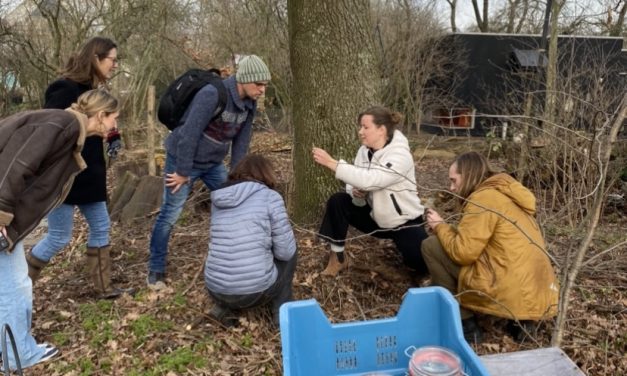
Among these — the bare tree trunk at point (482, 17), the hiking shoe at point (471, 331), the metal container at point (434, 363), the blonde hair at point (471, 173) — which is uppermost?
the bare tree trunk at point (482, 17)

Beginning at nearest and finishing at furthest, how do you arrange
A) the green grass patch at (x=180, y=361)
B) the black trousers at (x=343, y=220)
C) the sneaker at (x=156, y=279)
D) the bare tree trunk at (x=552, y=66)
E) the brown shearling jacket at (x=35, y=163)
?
the brown shearling jacket at (x=35, y=163)
the green grass patch at (x=180, y=361)
the black trousers at (x=343, y=220)
the sneaker at (x=156, y=279)
the bare tree trunk at (x=552, y=66)

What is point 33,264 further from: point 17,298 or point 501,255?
point 501,255

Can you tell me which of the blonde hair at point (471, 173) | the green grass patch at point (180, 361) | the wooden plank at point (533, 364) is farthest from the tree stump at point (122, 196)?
the wooden plank at point (533, 364)

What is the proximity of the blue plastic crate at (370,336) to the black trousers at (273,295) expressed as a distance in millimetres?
961

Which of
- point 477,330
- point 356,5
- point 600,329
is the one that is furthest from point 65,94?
point 600,329

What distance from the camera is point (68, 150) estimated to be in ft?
9.20

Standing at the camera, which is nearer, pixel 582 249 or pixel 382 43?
pixel 582 249

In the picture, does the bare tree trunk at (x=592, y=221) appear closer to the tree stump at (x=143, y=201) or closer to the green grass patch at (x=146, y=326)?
the green grass patch at (x=146, y=326)

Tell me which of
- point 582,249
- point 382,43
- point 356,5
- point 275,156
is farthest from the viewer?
point 382,43

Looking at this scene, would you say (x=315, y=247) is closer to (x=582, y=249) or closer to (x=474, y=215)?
(x=474, y=215)

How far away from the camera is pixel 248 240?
2.98 meters

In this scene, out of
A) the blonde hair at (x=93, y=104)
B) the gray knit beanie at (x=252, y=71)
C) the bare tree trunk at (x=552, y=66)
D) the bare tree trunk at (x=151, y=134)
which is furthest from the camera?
the bare tree trunk at (x=151, y=134)

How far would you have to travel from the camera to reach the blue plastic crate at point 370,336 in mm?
2135

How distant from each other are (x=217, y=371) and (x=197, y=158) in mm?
1530
